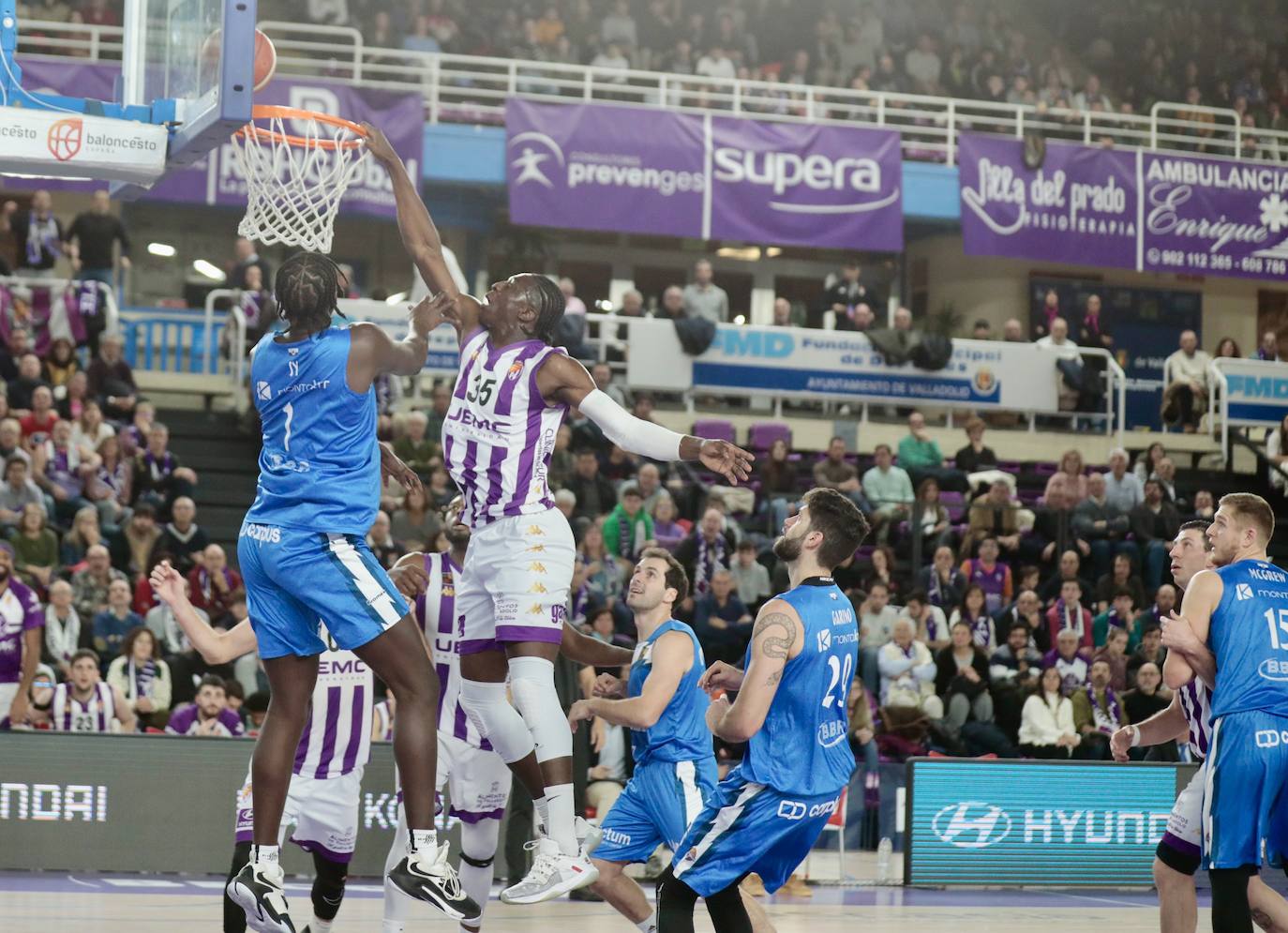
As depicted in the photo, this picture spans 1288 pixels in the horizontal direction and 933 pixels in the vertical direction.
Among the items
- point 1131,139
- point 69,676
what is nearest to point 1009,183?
point 1131,139

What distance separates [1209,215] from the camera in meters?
24.5

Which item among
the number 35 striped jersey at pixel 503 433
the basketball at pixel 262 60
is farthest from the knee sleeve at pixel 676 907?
the basketball at pixel 262 60

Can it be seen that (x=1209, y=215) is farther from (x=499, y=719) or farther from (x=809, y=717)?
(x=499, y=719)

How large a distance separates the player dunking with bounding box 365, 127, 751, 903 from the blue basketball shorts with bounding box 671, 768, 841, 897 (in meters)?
0.47

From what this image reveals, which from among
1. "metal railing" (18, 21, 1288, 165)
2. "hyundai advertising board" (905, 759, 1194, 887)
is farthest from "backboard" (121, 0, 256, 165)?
"metal railing" (18, 21, 1288, 165)

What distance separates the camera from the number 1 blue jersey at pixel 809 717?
22.0ft

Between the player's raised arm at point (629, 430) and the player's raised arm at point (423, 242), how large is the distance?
456 millimetres

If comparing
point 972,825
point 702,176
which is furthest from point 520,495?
point 702,176

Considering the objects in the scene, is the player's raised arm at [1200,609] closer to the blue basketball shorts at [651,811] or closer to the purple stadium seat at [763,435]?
the blue basketball shorts at [651,811]

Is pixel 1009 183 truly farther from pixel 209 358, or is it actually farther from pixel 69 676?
pixel 69 676

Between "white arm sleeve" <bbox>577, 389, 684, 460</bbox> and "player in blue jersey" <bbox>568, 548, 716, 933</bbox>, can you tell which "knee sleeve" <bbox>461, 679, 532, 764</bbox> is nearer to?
"player in blue jersey" <bbox>568, 548, 716, 933</bbox>

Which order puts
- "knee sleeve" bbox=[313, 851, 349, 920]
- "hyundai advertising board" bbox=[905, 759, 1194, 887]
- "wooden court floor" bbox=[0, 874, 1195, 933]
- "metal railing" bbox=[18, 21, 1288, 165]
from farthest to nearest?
"metal railing" bbox=[18, 21, 1288, 165] → "hyundai advertising board" bbox=[905, 759, 1194, 887] → "wooden court floor" bbox=[0, 874, 1195, 933] → "knee sleeve" bbox=[313, 851, 349, 920]

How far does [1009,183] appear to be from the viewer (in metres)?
24.0

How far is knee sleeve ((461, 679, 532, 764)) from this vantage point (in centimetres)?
713
